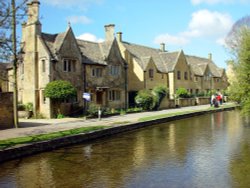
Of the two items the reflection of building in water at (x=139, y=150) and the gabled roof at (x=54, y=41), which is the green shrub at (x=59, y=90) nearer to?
the gabled roof at (x=54, y=41)

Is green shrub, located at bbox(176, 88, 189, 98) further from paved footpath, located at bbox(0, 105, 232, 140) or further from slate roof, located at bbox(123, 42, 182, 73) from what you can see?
paved footpath, located at bbox(0, 105, 232, 140)

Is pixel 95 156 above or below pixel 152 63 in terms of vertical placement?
below

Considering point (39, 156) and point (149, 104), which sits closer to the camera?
point (39, 156)

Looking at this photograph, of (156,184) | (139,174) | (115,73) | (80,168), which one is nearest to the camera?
(156,184)

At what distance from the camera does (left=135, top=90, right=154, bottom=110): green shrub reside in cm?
4172

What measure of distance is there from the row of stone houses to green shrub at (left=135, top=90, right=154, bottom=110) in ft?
7.59

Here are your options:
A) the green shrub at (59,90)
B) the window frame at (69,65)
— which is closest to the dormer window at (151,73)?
the window frame at (69,65)

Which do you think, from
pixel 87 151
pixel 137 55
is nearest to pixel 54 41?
pixel 137 55

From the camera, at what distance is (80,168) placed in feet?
45.8

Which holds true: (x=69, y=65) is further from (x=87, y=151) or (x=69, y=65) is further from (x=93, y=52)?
(x=87, y=151)

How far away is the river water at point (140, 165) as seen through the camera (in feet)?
39.0

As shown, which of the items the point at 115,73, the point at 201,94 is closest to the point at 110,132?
the point at 115,73

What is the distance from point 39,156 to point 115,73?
87.3 feet

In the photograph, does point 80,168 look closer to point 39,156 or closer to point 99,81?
point 39,156
